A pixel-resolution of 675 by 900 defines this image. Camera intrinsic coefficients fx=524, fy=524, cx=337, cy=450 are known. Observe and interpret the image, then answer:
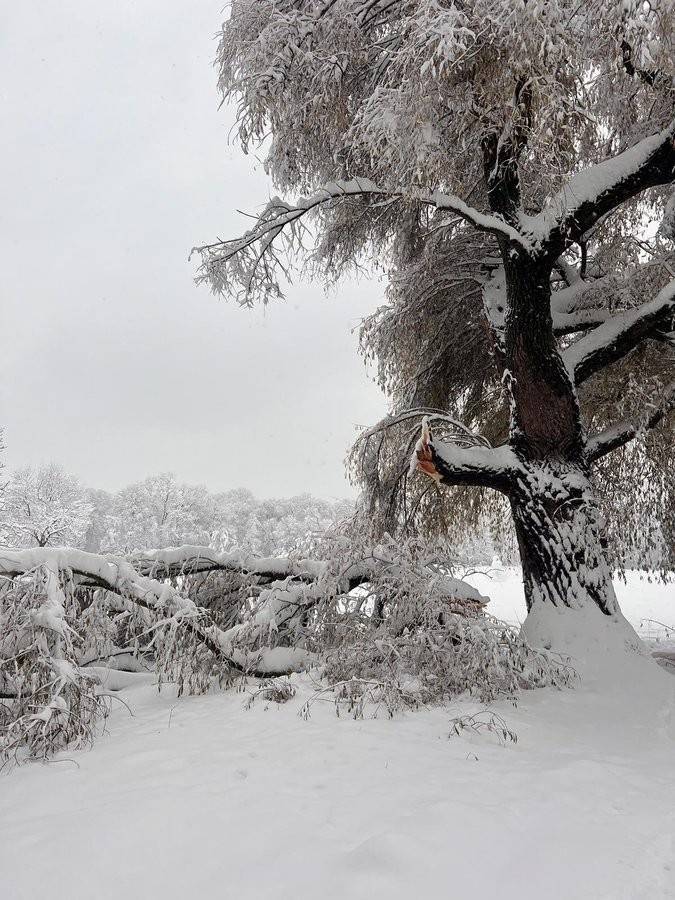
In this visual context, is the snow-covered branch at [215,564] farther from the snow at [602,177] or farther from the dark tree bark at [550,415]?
the snow at [602,177]

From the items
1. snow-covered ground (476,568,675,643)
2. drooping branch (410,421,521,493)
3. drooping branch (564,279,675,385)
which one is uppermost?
drooping branch (564,279,675,385)

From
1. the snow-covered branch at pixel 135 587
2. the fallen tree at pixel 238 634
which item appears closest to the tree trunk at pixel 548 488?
the fallen tree at pixel 238 634

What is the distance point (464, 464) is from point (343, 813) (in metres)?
3.52

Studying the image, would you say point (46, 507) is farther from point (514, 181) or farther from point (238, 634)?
point (514, 181)

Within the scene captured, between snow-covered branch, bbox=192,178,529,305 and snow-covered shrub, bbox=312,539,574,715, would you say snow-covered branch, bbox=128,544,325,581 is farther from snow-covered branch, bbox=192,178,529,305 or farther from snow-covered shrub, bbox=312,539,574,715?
snow-covered branch, bbox=192,178,529,305

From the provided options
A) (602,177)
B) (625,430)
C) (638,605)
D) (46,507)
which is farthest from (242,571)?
(46,507)

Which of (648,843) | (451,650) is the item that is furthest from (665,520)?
(648,843)

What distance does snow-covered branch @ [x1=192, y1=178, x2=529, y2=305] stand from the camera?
506cm

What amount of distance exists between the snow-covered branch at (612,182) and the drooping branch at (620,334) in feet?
3.03

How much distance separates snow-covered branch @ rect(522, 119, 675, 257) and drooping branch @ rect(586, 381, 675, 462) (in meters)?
1.90

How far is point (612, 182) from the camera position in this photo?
15.5ft

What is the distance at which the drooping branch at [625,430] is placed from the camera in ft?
17.2

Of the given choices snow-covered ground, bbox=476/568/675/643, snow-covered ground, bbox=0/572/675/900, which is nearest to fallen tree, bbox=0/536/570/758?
snow-covered ground, bbox=0/572/675/900

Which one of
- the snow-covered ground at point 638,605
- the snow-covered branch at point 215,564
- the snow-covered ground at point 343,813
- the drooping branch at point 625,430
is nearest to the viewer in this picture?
the snow-covered ground at point 343,813
